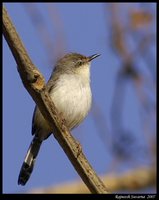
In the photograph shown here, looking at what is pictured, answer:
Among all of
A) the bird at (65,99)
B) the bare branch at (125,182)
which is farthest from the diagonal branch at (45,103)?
the bird at (65,99)

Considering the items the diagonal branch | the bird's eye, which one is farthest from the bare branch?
the bird's eye

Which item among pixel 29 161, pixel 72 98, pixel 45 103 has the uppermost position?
pixel 45 103

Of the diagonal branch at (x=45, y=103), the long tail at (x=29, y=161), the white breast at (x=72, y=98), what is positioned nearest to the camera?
the diagonal branch at (x=45, y=103)

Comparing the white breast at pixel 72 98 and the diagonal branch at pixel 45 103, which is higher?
the diagonal branch at pixel 45 103

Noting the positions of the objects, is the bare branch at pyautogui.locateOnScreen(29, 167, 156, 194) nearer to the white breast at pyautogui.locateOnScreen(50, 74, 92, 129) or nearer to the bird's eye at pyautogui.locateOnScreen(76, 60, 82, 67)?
the white breast at pyautogui.locateOnScreen(50, 74, 92, 129)

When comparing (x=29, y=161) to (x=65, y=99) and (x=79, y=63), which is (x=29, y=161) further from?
(x=79, y=63)

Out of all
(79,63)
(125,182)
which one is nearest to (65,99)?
(79,63)

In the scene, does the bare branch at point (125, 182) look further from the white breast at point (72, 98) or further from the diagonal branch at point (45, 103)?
the white breast at point (72, 98)
